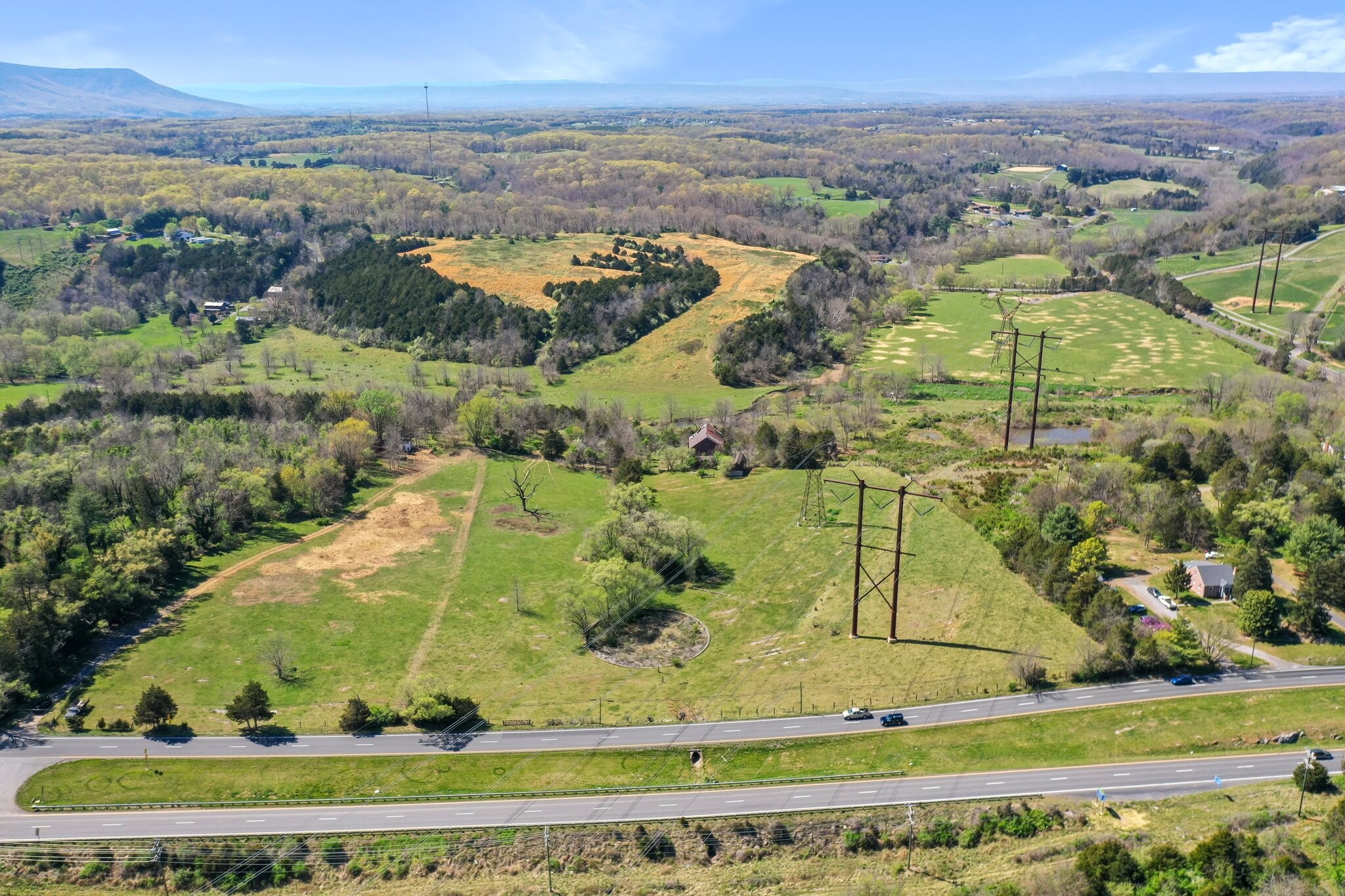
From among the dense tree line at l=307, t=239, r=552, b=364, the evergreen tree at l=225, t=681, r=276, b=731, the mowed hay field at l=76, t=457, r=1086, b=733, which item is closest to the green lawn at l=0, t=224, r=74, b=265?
the dense tree line at l=307, t=239, r=552, b=364

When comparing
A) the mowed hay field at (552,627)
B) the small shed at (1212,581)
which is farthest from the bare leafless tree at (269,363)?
the small shed at (1212,581)

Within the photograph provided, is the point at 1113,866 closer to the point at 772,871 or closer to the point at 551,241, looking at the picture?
the point at 772,871

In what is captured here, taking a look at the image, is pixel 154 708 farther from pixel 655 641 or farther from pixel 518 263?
pixel 518 263

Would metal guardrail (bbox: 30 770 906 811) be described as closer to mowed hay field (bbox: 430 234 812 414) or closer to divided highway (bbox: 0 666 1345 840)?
divided highway (bbox: 0 666 1345 840)

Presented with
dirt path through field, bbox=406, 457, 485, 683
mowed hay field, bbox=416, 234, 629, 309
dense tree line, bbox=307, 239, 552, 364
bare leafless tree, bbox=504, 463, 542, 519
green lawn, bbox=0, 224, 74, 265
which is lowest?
dirt path through field, bbox=406, 457, 485, 683

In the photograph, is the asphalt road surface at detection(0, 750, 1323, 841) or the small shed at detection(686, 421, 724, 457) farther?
the small shed at detection(686, 421, 724, 457)

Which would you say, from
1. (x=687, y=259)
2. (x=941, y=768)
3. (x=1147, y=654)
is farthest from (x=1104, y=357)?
(x=941, y=768)

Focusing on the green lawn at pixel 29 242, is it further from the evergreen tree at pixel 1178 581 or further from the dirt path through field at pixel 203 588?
the evergreen tree at pixel 1178 581

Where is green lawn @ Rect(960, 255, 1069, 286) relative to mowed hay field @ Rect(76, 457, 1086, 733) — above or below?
above
